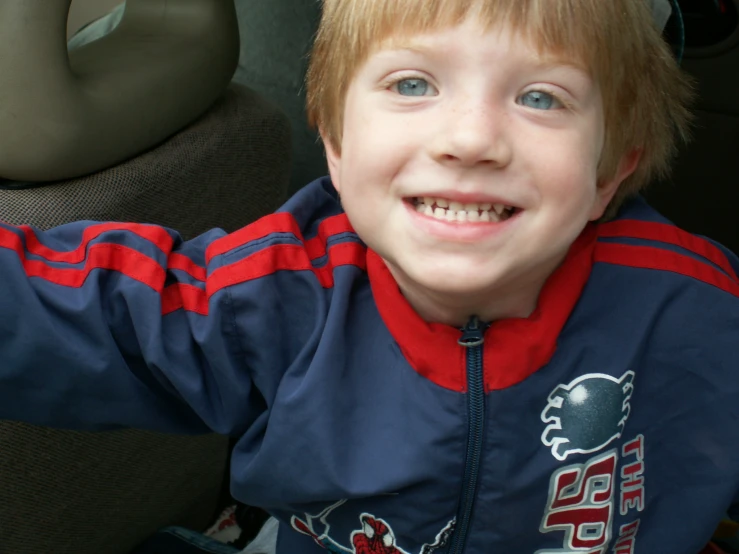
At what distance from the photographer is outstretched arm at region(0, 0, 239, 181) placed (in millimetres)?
851

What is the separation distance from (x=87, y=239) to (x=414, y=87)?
333 millimetres

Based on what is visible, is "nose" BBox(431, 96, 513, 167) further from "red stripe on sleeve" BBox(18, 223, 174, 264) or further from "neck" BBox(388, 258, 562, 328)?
"red stripe on sleeve" BBox(18, 223, 174, 264)

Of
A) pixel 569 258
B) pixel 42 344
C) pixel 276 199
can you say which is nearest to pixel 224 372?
pixel 42 344

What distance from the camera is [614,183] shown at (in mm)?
837

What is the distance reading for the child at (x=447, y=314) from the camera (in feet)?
2.31

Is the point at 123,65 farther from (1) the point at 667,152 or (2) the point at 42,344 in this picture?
(1) the point at 667,152

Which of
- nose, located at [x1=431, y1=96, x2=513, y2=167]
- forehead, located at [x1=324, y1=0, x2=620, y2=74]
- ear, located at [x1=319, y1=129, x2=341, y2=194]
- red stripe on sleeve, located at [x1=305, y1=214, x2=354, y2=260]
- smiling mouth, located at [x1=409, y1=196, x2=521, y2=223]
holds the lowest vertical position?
red stripe on sleeve, located at [x1=305, y1=214, x2=354, y2=260]

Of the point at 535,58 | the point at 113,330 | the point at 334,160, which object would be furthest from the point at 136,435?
the point at 535,58

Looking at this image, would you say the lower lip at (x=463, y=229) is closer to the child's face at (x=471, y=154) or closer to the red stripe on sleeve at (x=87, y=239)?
the child's face at (x=471, y=154)

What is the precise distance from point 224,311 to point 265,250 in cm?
7

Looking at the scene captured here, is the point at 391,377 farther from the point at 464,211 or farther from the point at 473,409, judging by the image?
the point at 464,211

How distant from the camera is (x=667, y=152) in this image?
0.91 meters

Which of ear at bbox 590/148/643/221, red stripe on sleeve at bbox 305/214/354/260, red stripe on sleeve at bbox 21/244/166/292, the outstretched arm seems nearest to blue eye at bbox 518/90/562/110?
ear at bbox 590/148/643/221

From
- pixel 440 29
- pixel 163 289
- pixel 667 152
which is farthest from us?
pixel 667 152
